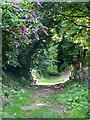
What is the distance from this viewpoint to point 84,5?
498cm

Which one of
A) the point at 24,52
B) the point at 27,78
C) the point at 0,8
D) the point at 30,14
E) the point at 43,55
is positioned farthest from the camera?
the point at 43,55

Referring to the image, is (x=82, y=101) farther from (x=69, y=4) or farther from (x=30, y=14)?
(x=30, y=14)

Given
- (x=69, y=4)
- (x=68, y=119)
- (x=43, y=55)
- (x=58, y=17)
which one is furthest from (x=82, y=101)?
(x=43, y=55)

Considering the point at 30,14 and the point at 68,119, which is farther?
the point at 68,119

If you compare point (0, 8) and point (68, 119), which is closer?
point (0, 8)

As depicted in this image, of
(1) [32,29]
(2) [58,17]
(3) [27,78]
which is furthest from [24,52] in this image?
(1) [32,29]

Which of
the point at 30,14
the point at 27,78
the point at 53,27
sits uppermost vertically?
the point at 30,14

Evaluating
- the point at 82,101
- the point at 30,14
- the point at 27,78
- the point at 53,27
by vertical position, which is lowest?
the point at 27,78

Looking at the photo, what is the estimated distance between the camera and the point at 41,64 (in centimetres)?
1770

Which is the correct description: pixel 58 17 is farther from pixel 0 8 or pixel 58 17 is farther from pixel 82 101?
pixel 0 8

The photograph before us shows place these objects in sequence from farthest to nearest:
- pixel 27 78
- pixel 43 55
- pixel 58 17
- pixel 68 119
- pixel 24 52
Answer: pixel 43 55 → pixel 27 78 → pixel 24 52 → pixel 58 17 → pixel 68 119

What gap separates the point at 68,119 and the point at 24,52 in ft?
26.0

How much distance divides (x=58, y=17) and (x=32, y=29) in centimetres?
305

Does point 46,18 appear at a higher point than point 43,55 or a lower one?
higher
